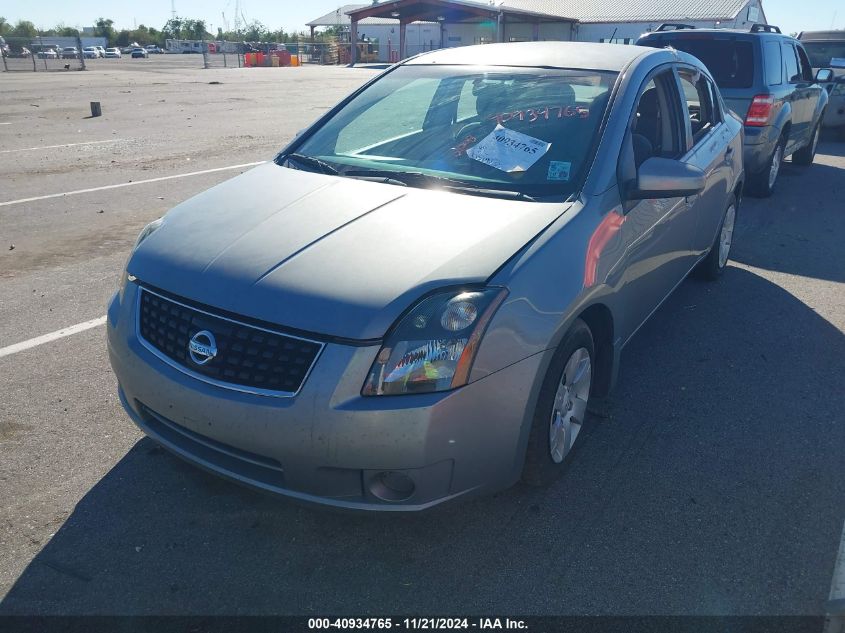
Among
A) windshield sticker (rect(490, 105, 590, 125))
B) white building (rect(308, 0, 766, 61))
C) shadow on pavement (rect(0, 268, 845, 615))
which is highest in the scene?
white building (rect(308, 0, 766, 61))

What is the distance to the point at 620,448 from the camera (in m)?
3.48

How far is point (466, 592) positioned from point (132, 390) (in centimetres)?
146

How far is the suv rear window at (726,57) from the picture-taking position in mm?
8484

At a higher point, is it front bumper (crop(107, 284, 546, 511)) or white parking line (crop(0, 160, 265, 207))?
front bumper (crop(107, 284, 546, 511))

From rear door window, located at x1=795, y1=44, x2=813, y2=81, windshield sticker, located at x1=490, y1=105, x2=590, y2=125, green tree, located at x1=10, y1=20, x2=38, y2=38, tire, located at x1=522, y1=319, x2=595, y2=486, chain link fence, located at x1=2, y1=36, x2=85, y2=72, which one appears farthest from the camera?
green tree, located at x1=10, y1=20, x2=38, y2=38

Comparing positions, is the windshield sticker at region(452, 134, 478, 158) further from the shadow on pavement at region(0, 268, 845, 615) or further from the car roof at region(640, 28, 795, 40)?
the car roof at region(640, 28, 795, 40)

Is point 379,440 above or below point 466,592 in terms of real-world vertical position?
above

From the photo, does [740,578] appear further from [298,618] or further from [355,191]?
[355,191]

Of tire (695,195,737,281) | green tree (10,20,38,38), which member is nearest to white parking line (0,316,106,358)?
tire (695,195,737,281)

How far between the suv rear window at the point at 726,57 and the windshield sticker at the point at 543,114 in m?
5.86

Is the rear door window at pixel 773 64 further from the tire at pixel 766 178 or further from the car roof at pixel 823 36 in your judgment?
the car roof at pixel 823 36

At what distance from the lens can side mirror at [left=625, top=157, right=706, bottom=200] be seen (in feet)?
10.9

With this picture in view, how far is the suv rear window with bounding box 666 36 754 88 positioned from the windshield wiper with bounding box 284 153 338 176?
645 cm

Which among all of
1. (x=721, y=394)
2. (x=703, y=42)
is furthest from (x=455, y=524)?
(x=703, y=42)
